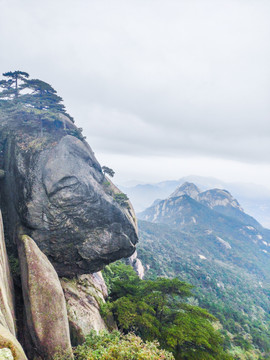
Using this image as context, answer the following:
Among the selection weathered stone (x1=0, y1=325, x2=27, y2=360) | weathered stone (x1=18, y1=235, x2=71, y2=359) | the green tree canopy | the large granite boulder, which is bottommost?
the green tree canopy

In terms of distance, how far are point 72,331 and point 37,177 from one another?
1263cm

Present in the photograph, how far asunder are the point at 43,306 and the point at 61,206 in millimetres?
7467

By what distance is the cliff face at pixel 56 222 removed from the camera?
13.4 metres

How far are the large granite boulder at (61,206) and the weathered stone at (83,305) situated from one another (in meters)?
1.49

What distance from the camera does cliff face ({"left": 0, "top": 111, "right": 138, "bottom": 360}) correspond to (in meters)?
13.4

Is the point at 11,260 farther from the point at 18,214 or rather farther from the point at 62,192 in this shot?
the point at 62,192

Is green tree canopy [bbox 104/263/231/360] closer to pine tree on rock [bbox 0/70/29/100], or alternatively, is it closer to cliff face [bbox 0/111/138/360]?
cliff face [bbox 0/111/138/360]

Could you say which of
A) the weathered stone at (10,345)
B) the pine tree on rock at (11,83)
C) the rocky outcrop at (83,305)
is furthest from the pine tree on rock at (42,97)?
the weathered stone at (10,345)

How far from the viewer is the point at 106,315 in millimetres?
17297

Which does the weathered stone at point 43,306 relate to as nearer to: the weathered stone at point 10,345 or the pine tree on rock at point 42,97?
the weathered stone at point 10,345

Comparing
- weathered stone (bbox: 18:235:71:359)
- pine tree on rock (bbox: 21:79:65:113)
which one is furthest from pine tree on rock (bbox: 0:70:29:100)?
weathered stone (bbox: 18:235:71:359)

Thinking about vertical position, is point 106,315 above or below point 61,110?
below

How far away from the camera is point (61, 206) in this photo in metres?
16.6

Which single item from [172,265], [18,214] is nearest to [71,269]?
[18,214]
